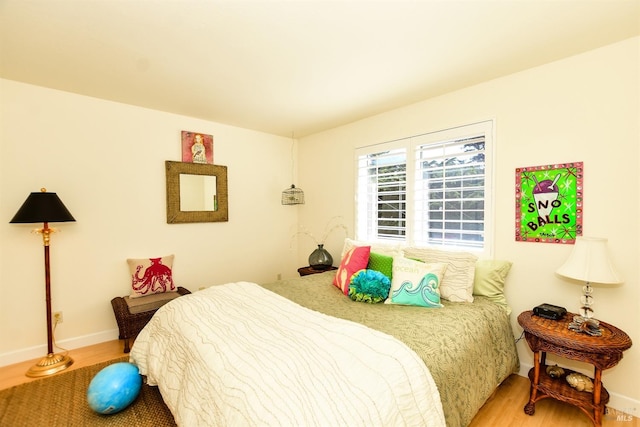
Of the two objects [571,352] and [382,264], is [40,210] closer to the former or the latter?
[382,264]

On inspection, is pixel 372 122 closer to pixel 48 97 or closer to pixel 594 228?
pixel 594 228

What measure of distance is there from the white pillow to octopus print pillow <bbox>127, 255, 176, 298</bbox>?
2803 mm

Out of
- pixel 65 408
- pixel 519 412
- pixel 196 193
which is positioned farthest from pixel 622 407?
pixel 196 193

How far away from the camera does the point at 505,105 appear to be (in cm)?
242

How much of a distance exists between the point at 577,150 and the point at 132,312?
3.98 metres

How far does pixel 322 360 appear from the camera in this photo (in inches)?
50.0

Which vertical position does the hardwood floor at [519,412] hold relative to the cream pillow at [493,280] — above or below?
below

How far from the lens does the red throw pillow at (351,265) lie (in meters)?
2.59

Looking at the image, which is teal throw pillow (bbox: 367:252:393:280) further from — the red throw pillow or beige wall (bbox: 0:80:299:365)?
beige wall (bbox: 0:80:299:365)

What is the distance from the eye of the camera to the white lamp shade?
1.74 metres

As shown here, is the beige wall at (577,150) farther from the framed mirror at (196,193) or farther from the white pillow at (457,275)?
the framed mirror at (196,193)

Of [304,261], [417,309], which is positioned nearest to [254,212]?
[304,261]

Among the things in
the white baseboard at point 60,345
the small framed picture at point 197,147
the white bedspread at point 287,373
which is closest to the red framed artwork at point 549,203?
the white bedspread at point 287,373

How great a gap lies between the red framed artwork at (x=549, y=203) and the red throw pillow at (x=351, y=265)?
1.30 m
